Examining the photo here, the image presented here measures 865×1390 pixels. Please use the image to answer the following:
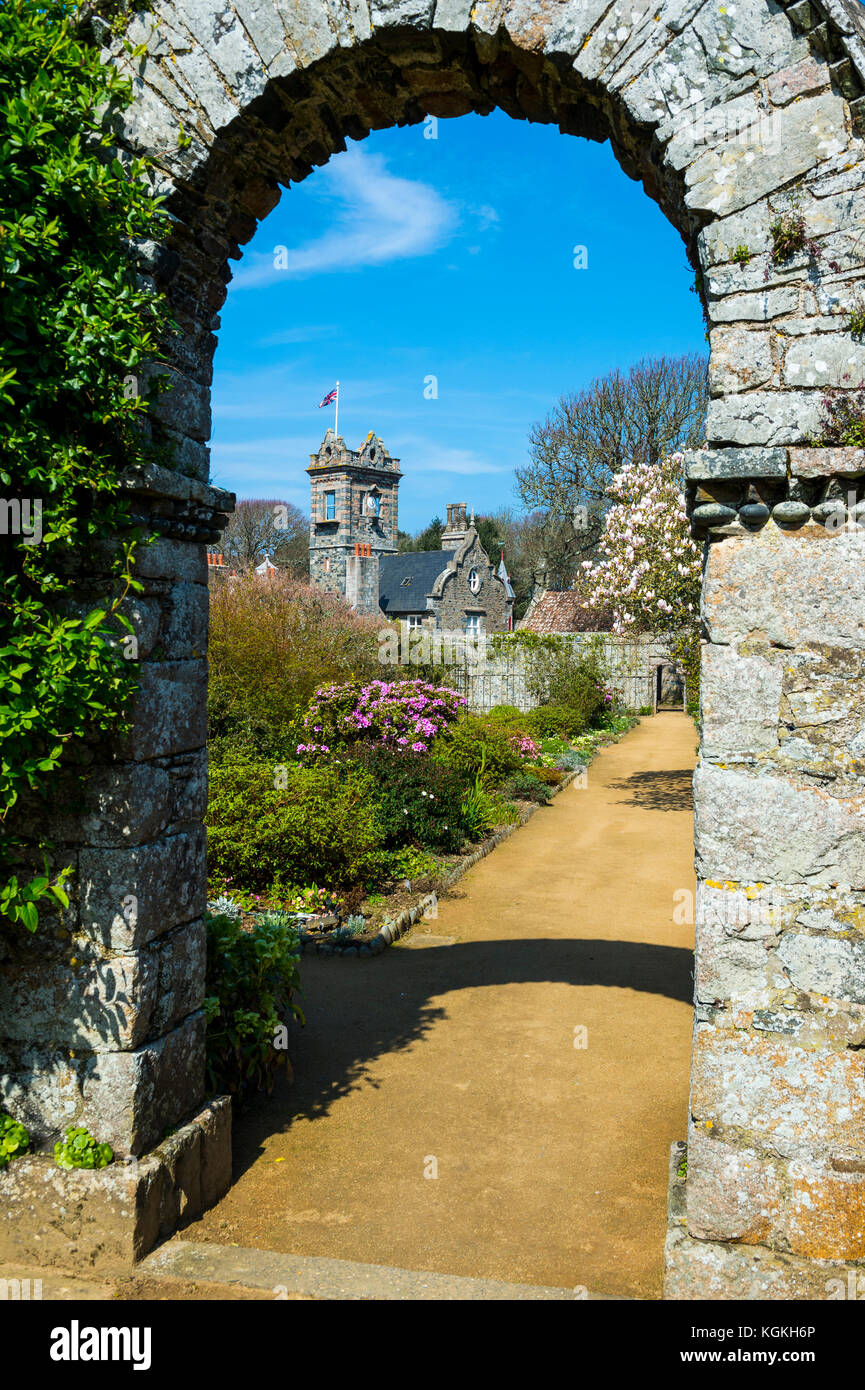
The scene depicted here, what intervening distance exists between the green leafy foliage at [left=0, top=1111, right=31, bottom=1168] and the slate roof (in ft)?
89.0

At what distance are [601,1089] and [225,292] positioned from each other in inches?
175

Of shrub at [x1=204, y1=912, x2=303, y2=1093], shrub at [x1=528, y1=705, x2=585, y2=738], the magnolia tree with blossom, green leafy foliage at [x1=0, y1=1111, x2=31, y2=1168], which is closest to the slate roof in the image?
shrub at [x1=528, y1=705, x2=585, y2=738]

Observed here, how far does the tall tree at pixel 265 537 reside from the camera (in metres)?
40.1

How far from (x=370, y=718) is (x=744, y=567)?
8.59 metres

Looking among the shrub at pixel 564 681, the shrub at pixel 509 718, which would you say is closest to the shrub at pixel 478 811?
the shrub at pixel 509 718

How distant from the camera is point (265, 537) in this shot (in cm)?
4266

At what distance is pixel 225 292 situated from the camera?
12.5 feet

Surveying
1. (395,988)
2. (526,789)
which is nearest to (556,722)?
(526,789)

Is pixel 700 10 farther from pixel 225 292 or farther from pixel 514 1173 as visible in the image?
pixel 514 1173

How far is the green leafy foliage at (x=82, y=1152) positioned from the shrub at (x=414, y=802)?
18.6ft

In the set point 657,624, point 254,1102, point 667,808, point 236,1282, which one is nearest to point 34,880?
point 236,1282

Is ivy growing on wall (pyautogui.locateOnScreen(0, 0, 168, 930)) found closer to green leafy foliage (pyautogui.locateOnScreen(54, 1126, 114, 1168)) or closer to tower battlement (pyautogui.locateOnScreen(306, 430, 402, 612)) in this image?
green leafy foliage (pyautogui.locateOnScreen(54, 1126, 114, 1168))

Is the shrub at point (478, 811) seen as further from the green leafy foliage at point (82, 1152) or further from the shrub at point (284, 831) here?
the green leafy foliage at point (82, 1152)

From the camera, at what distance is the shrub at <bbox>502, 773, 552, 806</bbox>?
1250 cm
